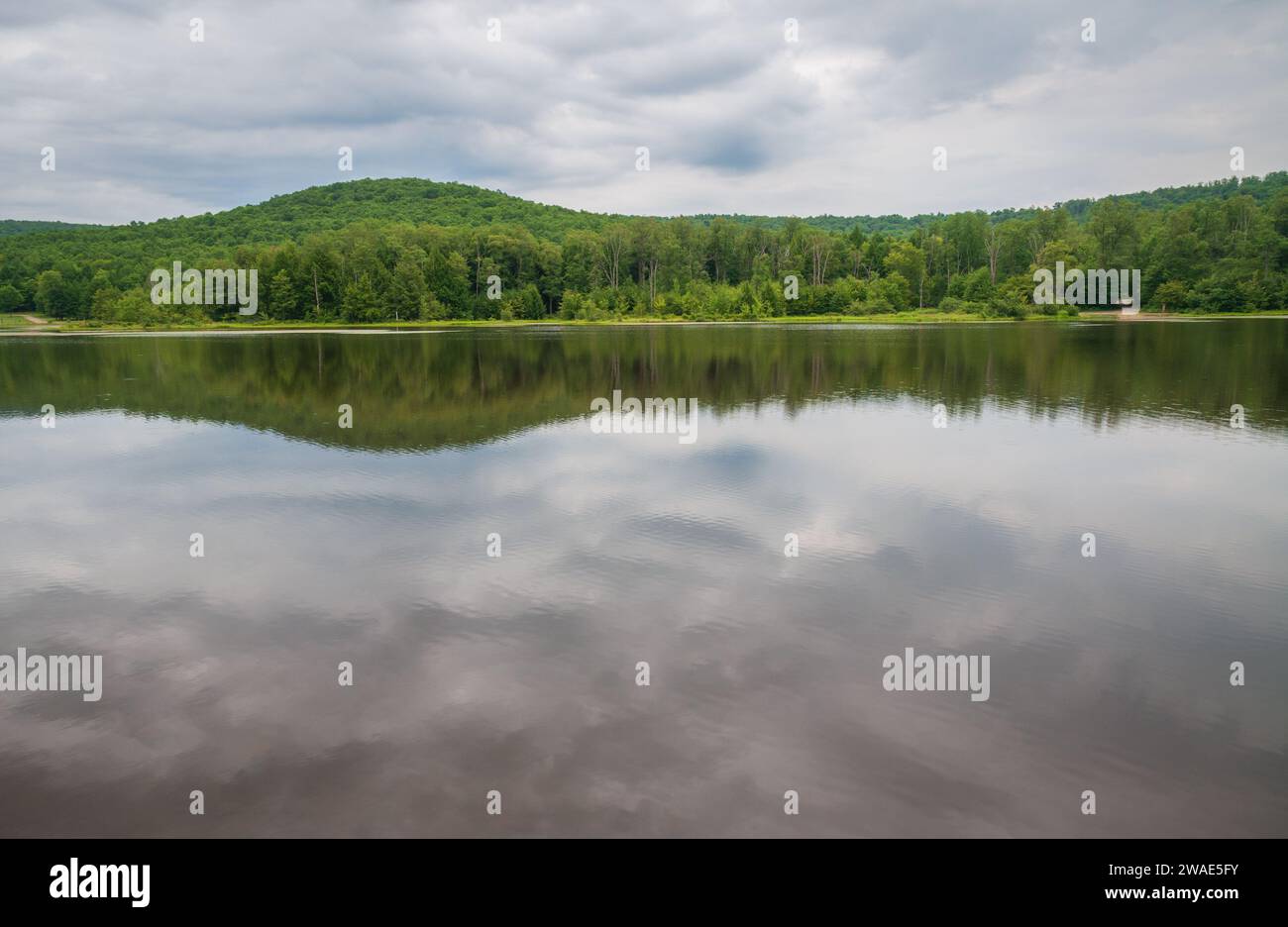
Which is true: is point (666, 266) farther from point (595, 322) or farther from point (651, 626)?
point (651, 626)

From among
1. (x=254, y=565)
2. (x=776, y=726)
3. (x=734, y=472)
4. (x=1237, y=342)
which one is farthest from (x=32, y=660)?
(x=1237, y=342)

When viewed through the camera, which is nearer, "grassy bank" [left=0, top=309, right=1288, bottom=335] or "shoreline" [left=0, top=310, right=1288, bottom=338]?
"shoreline" [left=0, top=310, right=1288, bottom=338]

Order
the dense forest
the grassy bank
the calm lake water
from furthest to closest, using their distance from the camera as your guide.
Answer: the dense forest < the grassy bank < the calm lake water

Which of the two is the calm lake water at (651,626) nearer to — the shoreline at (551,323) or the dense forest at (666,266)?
the shoreline at (551,323)

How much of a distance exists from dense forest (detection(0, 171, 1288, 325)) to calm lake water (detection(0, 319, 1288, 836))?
311 feet

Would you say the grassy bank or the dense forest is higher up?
the dense forest

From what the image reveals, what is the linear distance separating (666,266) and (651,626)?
433ft

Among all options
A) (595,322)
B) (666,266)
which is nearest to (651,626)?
(595,322)

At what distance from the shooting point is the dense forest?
359 feet

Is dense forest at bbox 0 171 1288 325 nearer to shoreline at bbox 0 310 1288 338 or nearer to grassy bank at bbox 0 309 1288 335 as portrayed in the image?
grassy bank at bbox 0 309 1288 335

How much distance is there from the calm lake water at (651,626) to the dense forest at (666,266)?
311 ft

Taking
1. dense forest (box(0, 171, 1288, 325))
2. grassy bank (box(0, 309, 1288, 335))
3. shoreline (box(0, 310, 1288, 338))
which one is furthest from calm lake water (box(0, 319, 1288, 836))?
dense forest (box(0, 171, 1288, 325))

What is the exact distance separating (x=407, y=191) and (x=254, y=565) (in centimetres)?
20425

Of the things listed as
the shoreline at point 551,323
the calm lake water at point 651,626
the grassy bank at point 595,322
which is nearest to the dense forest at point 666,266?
the grassy bank at point 595,322
